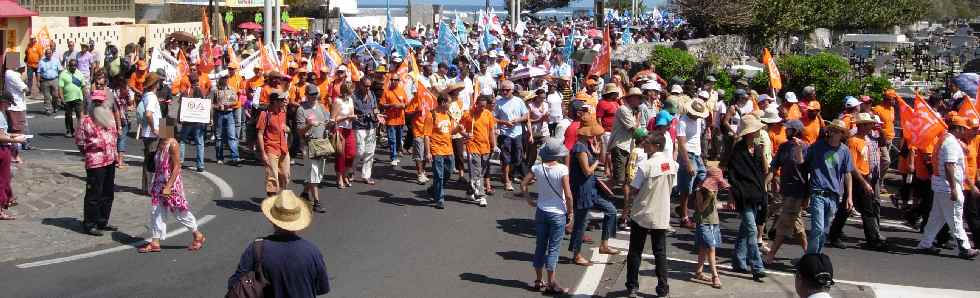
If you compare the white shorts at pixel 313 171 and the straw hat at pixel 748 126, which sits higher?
the straw hat at pixel 748 126

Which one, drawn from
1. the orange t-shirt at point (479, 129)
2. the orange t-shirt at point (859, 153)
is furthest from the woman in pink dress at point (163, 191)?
the orange t-shirt at point (859, 153)

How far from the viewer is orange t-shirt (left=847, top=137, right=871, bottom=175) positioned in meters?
12.5

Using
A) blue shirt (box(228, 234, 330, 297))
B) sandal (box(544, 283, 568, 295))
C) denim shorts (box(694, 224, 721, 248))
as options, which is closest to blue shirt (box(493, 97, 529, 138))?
denim shorts (box(694, 224, 721, 248))

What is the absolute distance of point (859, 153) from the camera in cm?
1256

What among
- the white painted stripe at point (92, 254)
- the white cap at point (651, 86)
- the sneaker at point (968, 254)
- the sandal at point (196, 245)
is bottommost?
→ the sneaker at point (968, 254)

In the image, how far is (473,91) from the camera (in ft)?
61.4

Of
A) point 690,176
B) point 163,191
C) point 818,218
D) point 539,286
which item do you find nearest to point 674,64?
point 690,176

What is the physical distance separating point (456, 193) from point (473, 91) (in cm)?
401

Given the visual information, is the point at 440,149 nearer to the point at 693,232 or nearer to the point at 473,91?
the point at 693,232

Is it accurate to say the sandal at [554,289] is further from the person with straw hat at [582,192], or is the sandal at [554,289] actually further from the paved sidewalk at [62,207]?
the paved sidewalk at [62,207]

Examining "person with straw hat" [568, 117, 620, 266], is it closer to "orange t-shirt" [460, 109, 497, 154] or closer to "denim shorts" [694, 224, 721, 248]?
"denim shorts" [694, 224, 721, 248]

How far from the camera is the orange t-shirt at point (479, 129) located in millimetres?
14125

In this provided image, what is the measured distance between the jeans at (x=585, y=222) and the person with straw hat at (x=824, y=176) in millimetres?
1884

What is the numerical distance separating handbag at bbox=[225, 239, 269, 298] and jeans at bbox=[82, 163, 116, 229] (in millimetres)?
5734
